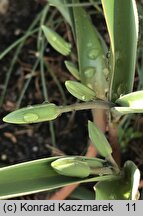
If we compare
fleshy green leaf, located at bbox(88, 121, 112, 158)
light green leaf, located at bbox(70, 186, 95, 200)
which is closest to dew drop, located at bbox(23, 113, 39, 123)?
fleshy green leaf, located at bbox(88, 121, 112, 158)

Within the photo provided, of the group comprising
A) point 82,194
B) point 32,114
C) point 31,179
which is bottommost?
point 82,194

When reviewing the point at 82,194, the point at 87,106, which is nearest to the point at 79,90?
the point at 87,106

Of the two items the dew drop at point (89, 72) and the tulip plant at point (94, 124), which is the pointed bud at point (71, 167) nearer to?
the tulip plant at point (94, 124)

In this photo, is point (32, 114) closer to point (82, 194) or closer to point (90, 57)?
point (90, 57)

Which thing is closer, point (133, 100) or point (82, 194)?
point (133, 100)

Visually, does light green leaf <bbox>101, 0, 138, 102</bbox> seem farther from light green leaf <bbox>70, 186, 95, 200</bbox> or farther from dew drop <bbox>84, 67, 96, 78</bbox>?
light green leaf <bbox>70, 186, 95, 200</bbox>

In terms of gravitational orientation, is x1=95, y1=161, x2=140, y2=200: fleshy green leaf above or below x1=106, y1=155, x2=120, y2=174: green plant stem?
below

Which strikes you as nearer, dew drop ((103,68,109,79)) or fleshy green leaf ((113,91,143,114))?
fleshy green leaf ((113,91,143,114))
